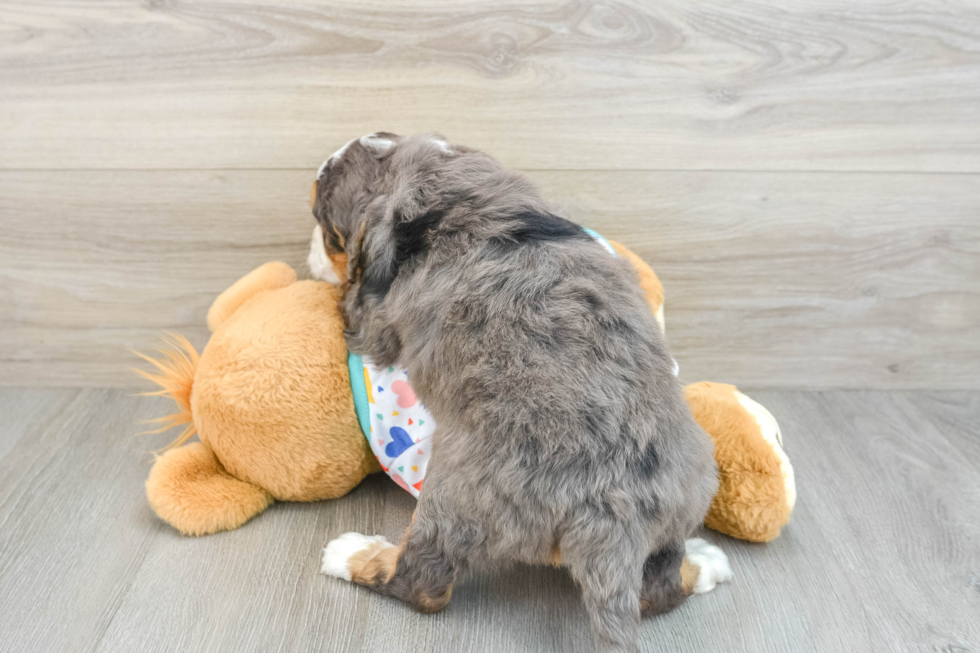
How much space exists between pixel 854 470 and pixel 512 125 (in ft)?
2.93

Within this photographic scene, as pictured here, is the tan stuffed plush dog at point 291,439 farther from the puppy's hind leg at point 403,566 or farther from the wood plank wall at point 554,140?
A: the wood plank wall at point 554,140

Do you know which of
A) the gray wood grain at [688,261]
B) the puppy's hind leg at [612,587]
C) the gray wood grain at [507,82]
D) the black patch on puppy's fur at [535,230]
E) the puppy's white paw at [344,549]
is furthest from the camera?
the gray wood grain at [688,261]

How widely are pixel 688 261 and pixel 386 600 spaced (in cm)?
85

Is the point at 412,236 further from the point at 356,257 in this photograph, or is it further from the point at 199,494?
the point at 199,494

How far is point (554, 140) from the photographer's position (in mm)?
1270

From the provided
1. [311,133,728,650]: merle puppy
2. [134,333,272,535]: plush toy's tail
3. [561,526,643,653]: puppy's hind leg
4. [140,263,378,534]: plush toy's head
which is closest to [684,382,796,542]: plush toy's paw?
[311,133,728,650]: merle puppy

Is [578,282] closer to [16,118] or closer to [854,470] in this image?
[854,470]

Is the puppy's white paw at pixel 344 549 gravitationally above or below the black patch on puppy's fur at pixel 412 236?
below

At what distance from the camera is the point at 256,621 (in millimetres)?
927

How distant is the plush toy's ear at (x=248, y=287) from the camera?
1.22m

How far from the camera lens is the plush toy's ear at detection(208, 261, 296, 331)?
4.01ft

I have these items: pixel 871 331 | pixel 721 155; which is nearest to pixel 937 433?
pixel 871 331

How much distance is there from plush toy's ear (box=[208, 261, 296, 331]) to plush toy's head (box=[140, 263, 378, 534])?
0.34ft

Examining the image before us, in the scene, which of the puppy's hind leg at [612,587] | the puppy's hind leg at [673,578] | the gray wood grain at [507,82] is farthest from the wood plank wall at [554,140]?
the puppy's hind leg at [612,587]
